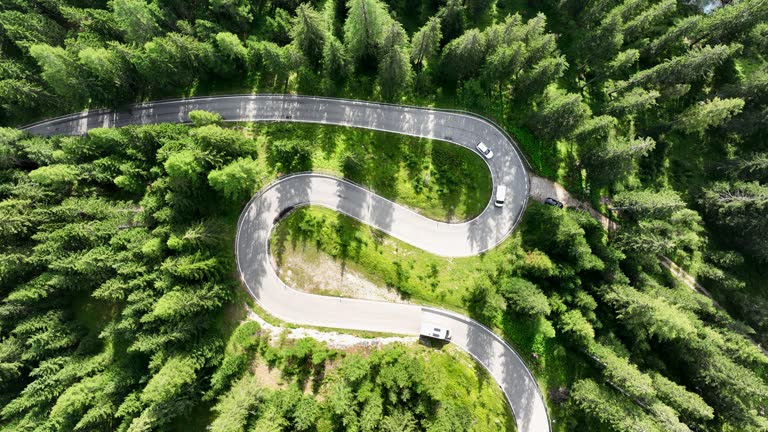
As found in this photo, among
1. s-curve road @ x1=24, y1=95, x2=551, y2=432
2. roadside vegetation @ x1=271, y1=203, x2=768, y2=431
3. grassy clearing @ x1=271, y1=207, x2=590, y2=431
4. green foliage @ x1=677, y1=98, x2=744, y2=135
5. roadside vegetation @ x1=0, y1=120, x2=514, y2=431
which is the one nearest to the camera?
roadside vegetation @ x1=0, y1=120, x2=514, y2=431

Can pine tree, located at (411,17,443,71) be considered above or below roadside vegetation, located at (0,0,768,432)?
above

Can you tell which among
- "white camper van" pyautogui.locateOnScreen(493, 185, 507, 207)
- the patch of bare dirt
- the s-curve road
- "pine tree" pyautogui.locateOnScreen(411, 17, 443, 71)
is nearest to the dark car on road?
the s-curve road

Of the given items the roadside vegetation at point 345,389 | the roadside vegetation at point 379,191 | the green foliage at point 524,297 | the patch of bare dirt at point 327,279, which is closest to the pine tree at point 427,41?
the roadside vegetation at point 379,191

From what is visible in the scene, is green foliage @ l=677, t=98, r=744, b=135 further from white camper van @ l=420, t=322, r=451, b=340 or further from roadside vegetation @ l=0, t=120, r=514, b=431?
roadside vegetation @ l=0, t=120, r=514, b=431

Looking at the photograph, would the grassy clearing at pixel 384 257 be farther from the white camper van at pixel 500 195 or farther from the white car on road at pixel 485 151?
the white car on road at pixel 485 151

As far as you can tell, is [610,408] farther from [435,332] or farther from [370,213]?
[370,213]

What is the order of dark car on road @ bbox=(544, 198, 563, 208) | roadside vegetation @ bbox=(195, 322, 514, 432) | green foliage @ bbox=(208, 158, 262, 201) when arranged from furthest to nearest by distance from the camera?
dark car on road @ bbox=(544, 198, 563, 208), green foliage @ bbox=(208, 158, 262, 201), roadside vegetation @ bbox=(195, 322, 514, 432)
